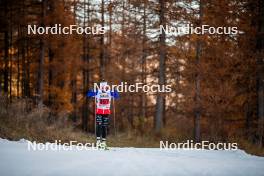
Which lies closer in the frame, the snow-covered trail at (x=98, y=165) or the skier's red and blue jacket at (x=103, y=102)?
the snow-covered trail at (x=98, y=165)

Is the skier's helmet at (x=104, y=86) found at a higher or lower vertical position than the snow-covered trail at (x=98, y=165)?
higher

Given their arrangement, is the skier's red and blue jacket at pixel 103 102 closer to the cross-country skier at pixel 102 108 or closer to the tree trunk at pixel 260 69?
the cross-country skier at pixel 102 108

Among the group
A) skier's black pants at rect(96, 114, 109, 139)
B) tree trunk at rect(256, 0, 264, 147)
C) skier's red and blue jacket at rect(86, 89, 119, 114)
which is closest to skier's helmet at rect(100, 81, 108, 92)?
skier's red and blue jacket at rect(86, 89, 119, 114)

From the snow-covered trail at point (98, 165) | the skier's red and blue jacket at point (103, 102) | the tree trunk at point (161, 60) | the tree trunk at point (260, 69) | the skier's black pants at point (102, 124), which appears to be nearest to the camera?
the snow-covered trail at point (98, 165)

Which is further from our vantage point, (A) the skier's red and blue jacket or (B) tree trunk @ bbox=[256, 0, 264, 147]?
(B) tree trunk @ bbox=[256, 0, 264, 147]

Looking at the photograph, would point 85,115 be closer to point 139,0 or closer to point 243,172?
point 139,0

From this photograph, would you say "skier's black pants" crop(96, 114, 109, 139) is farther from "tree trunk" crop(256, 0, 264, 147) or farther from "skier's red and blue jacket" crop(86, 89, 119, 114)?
"tree trunk" crop(256, 0, 264, 147)

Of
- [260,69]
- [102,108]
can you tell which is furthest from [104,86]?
[260,69]

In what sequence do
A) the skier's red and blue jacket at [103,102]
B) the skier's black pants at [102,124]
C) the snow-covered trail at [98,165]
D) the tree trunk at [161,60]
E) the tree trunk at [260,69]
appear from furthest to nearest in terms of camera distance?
the tree trunk at [161,60]
the tree trunk at [260,69]
the skier's red and blue jacket at [103,102]
the skier's black pants at [102,124]
the snow-covered trail at [98,165]

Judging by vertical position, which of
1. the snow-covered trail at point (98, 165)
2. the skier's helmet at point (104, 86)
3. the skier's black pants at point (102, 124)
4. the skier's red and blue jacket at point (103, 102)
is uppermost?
the skier's helmet at point (104, 86)

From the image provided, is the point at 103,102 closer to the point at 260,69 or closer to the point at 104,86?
the point at 104,86

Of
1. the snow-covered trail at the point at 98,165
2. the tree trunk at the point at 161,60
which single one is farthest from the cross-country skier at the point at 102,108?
the tree trunk at the point at 161,60

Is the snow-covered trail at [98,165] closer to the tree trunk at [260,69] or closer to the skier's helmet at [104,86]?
the skier's helmet at [104,86]

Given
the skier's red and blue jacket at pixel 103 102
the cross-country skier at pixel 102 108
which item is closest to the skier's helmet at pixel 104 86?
the cross-country skier at pixel 102 108
